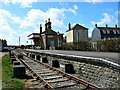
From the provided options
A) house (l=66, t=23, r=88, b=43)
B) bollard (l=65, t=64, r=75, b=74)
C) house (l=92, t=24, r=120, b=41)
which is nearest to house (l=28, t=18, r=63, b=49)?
house (l=66, t=23, r=88, b=43)

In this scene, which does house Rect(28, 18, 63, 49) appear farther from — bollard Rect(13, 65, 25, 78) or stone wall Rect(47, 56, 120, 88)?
stone wall Rect(47, 56, 120, 88)

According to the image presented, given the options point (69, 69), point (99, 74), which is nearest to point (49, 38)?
point (69, 69)

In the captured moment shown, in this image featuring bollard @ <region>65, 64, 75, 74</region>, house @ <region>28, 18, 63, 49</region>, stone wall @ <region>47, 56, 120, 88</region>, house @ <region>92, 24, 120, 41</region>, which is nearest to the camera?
stone wall @ <region>47, 56, 120, 88</region>

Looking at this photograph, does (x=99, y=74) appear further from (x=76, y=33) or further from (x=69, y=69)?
(x=76, y=33)

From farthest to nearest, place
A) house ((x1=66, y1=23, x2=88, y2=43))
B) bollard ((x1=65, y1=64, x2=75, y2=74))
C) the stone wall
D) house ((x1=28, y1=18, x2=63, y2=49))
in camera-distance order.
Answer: house ((x1=66, y1=23, x2=88, y2=43)) < house ((x1=28, y1=18, x2=63, y2=49)) < bollard ((x1=65, y1=64, x2=75, y2=74)) < the stone wall

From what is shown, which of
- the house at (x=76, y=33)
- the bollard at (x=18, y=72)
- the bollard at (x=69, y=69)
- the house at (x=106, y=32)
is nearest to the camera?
the bollard at (x=18, y=72)

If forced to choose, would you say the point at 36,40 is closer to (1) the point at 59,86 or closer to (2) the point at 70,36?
(2) the point at 70,36

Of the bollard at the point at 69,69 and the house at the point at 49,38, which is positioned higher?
the house at the point at 49,38

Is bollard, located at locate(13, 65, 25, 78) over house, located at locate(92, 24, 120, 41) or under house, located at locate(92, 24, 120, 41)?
under

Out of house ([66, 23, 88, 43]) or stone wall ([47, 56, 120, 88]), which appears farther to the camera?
house ([66, 23, 88, 43])

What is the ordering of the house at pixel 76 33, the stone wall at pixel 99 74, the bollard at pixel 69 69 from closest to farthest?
1. the stone wall at pixel 99 74
2. the bollard at pixel 69 69
3. the house at pixel 76 33

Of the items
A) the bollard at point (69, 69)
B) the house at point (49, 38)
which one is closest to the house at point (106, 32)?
the house at point (49, 38)

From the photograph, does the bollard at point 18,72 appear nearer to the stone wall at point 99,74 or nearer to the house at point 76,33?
the stone wall at point 99,74

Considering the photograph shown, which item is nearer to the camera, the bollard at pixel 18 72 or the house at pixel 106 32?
the bollard at pixel 18 72
